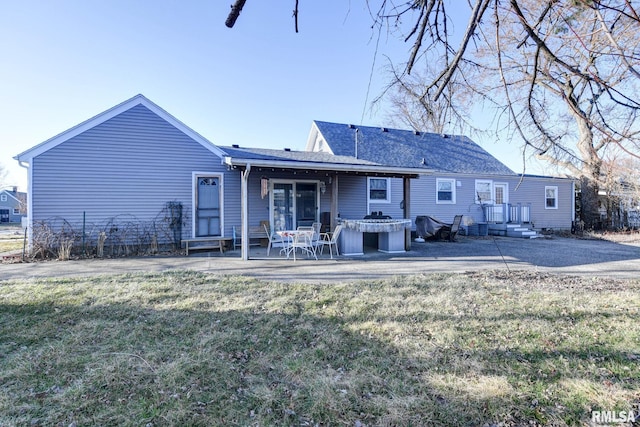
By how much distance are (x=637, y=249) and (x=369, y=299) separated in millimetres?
11749

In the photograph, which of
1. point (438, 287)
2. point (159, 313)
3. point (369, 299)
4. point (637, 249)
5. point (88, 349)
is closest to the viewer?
point (88, 349)

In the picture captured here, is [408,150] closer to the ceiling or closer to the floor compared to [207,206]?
closer to the ceiling

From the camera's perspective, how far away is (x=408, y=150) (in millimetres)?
15609

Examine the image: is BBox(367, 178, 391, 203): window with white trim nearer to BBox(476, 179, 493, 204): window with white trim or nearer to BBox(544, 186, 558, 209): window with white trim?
BBox(476, 179, 493, 204): window with white trim

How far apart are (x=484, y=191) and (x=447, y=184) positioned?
7.24 ft

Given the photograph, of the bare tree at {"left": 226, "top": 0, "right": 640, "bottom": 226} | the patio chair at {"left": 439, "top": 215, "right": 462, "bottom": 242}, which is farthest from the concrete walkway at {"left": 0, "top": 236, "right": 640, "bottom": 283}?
the bare tree at {"left": 226, "top": 0, "right": 640, "bottom": 226}

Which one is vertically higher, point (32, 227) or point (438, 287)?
point (32, 227)

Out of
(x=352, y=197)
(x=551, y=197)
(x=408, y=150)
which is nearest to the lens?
(x=352, y=197)

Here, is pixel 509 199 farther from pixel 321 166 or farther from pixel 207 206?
pixel 207 206

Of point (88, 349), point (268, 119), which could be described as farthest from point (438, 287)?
point (268, 119)

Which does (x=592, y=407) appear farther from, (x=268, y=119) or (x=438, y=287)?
(x=268, y=119)

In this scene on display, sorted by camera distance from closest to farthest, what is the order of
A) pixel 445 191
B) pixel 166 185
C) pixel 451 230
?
pixel 166 185 → pixel 451 230 → pixel 445 191

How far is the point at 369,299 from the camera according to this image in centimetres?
463
